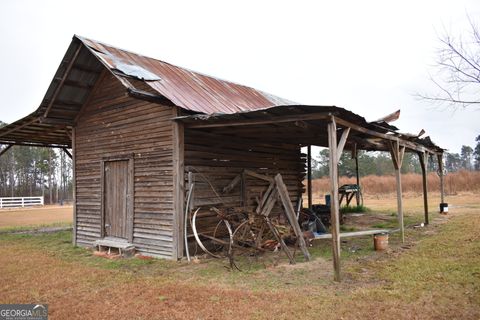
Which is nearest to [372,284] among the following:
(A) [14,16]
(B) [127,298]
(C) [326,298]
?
(C) [326,298]

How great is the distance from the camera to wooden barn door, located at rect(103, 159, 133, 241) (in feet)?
32.0

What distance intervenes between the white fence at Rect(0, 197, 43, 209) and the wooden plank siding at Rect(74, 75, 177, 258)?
3036 cm

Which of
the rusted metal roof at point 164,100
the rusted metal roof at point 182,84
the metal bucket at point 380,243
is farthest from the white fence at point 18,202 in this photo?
the metal bucket at point 380,243

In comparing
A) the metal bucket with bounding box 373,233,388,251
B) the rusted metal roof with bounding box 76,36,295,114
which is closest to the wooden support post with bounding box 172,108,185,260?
the rusted metal roof with bounding box 76,36,295,114

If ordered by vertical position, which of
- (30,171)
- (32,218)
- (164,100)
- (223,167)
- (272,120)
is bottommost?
(32,218)

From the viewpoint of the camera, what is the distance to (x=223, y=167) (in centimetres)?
985

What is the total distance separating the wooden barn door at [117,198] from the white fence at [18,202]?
103 feet

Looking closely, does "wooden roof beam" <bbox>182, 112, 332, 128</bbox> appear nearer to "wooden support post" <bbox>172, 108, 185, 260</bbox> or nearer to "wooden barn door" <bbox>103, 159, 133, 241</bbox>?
"wooden support post" <bbox>172, 108, 185, 260</bbox>

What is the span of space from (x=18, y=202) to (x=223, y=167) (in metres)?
35.6

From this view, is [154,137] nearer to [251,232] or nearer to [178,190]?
[178,190]

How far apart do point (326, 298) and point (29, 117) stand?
962 cm

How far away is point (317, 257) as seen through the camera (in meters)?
8.38

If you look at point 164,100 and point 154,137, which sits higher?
point 164,100

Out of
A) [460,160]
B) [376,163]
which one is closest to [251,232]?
[376,163]
